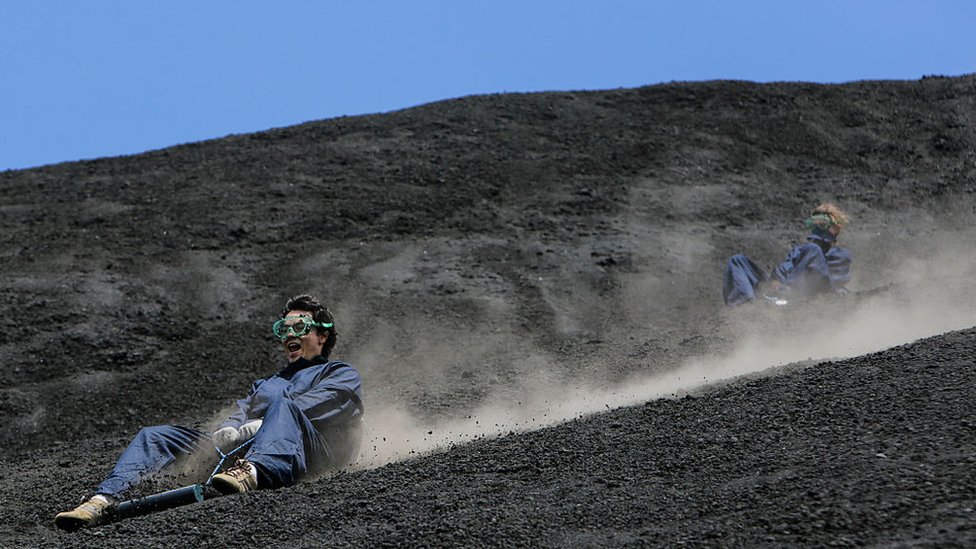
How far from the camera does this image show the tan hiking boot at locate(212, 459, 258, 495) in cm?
726

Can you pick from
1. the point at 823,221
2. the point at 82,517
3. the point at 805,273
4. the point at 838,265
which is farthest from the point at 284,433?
the point at 823,221

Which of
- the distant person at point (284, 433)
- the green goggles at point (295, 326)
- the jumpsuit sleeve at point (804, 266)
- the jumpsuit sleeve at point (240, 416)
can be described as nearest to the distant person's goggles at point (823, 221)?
the jumpsuit sleeve at point (804, 266)

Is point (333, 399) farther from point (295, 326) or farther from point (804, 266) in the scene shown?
point (804, 266)

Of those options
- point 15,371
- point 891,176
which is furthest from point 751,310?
point 891,176

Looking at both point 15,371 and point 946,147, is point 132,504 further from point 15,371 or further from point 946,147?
point 946,147

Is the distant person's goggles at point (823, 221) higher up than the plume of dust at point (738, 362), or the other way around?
the distant person's goggles at point (823, 221)

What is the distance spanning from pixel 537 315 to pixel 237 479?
928 centimetres

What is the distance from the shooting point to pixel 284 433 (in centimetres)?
773

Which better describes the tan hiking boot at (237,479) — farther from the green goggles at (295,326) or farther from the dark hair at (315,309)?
the dark hair at (315,309)

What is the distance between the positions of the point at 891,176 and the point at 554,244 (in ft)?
21.8

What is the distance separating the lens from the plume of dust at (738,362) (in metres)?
9.84

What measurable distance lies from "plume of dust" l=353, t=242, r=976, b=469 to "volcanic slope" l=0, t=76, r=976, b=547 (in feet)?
0.18

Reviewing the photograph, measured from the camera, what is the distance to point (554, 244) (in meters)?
19.0

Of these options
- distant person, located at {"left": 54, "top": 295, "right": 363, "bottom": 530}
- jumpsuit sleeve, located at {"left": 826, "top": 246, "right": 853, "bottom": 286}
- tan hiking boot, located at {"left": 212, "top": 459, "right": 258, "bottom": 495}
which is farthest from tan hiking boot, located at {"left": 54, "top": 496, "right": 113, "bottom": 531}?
jumpsuit sleeve, located at {"left": 826, "top": 246, "right": 853, "bottom": 286}
